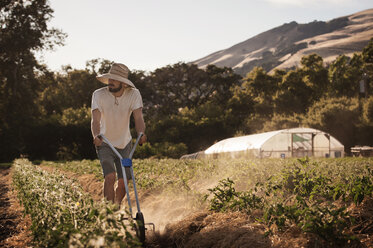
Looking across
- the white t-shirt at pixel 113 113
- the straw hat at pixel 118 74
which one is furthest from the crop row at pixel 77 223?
the straw hat at pixel 118 74

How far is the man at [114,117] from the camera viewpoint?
4949 mm

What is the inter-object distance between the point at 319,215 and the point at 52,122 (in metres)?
40.5

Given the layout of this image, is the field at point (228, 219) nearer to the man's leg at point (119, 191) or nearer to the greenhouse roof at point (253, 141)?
the man's leg at point (119, 191)

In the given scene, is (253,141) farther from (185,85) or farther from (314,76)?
(185,85)

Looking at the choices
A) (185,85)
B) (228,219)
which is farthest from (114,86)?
(185,85)

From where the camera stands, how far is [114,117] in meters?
5.07

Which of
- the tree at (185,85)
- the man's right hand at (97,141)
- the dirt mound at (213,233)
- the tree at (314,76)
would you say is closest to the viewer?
the dirt mound at (213,233)

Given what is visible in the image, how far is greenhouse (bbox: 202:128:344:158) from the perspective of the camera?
27.7m

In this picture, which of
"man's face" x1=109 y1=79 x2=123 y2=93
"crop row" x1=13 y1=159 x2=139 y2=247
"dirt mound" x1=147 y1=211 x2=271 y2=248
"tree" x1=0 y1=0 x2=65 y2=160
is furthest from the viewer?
"tree" x1=0 y1=0 x2=65 y2=160

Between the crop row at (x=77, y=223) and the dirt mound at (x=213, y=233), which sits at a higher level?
the crop row at (x=77, y=223)

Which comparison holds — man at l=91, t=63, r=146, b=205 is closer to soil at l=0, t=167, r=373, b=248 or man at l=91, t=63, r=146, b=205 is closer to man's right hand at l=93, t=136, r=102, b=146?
man's right hand at l=93, t=136, r=102, b=146

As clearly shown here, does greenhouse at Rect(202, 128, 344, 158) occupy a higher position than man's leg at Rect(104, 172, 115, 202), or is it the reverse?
man's leg at Rect(104, 172, 115, 202)

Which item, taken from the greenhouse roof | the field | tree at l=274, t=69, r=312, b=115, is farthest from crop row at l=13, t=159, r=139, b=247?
tree at l=274, t=69, r=312, b=115

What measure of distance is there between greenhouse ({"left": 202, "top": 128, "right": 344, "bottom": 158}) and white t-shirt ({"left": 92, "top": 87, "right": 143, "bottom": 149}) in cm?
2263
